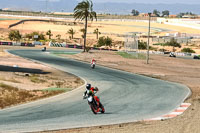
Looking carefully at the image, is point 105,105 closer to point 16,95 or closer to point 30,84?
point 16,95

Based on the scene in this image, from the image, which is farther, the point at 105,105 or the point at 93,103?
the point at 105,105

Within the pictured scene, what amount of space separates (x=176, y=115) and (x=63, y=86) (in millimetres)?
13485

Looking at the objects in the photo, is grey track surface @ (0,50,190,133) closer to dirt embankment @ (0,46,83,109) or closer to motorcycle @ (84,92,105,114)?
motorcycle @ (84,92,105,114)

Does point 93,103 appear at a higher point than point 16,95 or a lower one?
higher

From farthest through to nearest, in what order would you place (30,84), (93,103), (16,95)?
(30,84), (16,95), (93,103)

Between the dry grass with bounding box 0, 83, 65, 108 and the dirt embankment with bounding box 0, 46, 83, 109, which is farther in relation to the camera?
the dirt embankment with bounding box 0, 46, 83, 109

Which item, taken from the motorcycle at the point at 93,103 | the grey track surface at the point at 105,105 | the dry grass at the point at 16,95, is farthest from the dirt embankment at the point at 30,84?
the motorcycle at the point at 93,103

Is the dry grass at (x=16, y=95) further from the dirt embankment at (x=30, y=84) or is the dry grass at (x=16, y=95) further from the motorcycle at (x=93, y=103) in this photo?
the motorcycle at (x=93, y=103)

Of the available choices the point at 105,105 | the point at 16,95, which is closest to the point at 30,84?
the point at 16,95

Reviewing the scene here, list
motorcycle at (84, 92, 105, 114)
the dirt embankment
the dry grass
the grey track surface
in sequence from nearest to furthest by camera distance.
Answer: the grey track surface < motorcycle at (84, 92, 105, 114) < the dry grass < the dirt embankment

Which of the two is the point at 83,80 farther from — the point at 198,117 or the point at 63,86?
the point at 198,117

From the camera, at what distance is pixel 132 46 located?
8312cm

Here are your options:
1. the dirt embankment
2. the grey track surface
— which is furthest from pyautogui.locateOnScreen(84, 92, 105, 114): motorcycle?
the dirt embankment

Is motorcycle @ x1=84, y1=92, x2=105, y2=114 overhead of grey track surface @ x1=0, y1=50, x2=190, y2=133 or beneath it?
overhead
